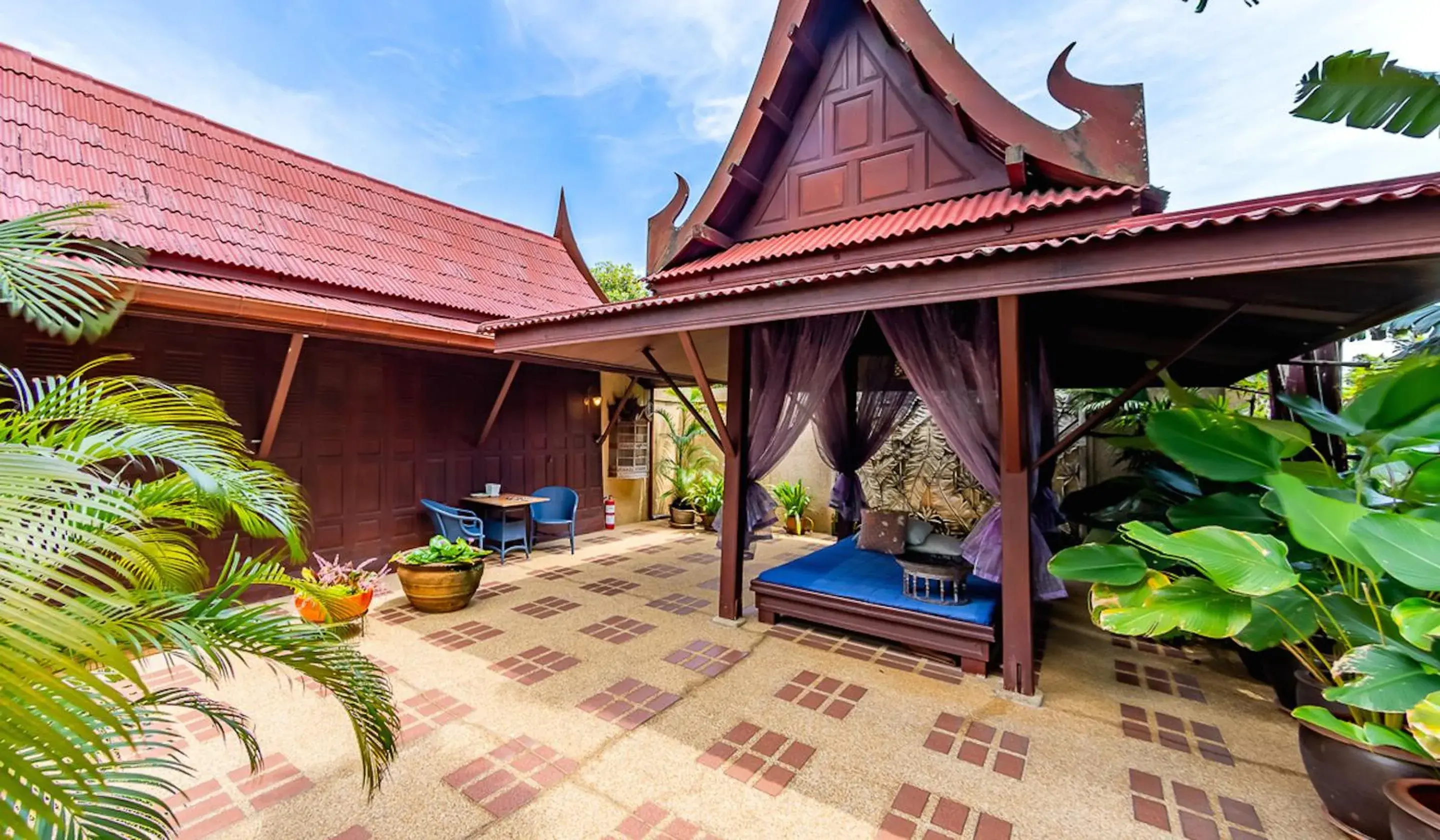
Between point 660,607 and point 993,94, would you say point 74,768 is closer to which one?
point 660,607

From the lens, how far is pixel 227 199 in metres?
5.26

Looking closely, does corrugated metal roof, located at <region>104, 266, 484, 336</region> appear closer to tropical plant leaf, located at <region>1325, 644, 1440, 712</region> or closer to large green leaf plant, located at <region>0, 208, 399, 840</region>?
large green leaf plant, located at <region>0, 208, 399, 840</region>

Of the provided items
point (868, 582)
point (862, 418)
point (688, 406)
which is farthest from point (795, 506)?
point (868, 582)

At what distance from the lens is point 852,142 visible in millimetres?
5156

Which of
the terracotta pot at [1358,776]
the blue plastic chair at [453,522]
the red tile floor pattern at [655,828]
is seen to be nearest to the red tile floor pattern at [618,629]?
the red tile floor pattern at [655,828]

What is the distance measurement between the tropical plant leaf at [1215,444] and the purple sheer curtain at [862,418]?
2.95m

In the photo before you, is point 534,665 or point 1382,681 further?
point 534,665

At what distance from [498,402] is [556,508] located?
1.46 metres

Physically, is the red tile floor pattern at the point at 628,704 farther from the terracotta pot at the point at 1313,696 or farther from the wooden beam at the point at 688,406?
the terracotta pot at the point at 1313,696

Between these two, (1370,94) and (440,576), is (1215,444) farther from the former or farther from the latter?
(440,576)

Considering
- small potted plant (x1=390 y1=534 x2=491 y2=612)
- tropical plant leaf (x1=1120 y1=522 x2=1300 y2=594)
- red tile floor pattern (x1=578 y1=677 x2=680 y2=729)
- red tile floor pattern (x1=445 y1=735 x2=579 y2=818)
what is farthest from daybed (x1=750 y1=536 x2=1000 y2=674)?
small potted plant (x1=390 y1=534 x2=491 y2=612)

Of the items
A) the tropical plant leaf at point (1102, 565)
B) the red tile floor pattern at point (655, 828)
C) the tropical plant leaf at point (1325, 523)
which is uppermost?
the tropical plant leaf at point (1325, 523)

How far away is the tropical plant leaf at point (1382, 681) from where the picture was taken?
1847 millimetres

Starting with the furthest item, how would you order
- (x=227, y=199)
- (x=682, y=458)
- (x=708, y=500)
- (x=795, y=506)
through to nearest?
(x=682, y=458)
(x=708, y=500)
(x=795, y=506)
(x=227, y=199)
